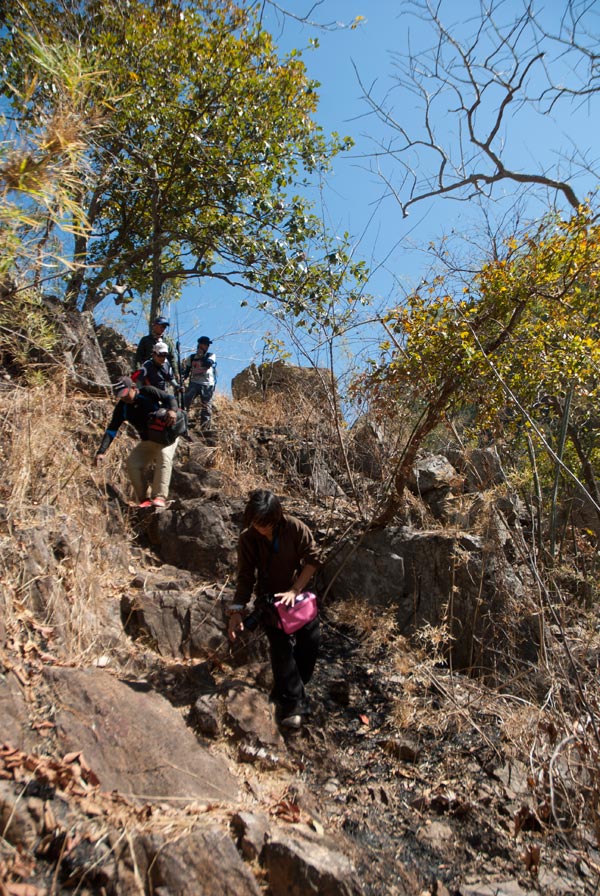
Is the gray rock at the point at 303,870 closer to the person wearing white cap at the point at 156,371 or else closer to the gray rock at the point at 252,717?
the gray rock at the point at 252,717

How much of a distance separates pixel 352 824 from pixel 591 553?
13.7 feet

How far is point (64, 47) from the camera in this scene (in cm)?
260

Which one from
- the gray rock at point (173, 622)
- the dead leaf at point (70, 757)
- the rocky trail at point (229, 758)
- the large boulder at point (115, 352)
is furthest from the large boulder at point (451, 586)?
the large boulder at point (115, 352)

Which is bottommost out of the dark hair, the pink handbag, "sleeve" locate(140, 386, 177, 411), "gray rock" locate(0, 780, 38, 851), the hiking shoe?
the hiking shoe

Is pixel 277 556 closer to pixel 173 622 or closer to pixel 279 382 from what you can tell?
pixel 173 622

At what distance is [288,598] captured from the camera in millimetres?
3727

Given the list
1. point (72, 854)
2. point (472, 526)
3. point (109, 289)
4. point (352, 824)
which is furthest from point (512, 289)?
point (109, 289)

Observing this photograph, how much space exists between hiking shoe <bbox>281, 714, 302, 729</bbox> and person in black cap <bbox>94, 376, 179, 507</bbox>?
2716 mm

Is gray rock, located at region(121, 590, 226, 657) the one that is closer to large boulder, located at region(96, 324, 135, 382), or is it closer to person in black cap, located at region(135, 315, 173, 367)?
person in black cap, located at region(135, 315, 173, 367)

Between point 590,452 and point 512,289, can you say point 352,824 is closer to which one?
point 512,289

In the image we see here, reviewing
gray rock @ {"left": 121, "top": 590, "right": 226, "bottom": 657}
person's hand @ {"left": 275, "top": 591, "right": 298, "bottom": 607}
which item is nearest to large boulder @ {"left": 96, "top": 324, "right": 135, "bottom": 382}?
gray rock @ {"left": 121, "top": 590, "right": 226, "bottom": 657}

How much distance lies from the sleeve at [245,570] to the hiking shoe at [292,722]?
77 cm

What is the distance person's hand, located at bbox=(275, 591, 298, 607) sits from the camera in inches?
146

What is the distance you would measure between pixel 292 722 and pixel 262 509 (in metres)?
1.37
